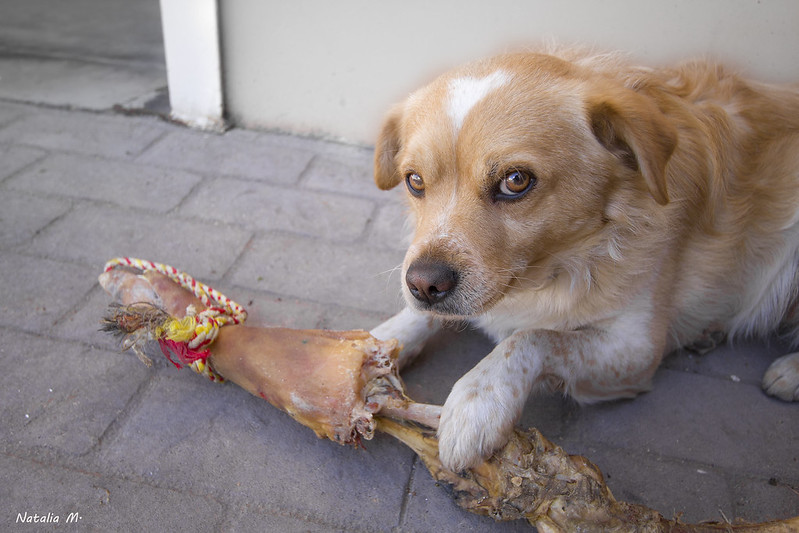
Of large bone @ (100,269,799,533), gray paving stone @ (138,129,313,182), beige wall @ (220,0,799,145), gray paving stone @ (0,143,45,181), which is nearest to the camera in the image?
large bone @ (100,269,799,533)

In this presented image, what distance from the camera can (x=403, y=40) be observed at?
12.6 feet

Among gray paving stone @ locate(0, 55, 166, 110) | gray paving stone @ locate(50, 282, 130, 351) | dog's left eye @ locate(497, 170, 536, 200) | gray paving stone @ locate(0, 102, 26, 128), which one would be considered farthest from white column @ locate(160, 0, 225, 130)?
dog's left eye @ locate(497, 170, 536, 200)

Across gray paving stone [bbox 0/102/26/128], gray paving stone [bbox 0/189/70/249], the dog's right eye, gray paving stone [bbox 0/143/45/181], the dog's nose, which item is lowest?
gray paving stone [bbox 0/189/70/249]

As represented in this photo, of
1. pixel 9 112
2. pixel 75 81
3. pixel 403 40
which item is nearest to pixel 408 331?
pixel 403 40

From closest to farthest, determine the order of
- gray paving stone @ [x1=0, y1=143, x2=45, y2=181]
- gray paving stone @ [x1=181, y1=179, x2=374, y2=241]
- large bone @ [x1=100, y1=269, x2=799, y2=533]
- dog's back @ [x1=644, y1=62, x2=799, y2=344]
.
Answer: large bone @ [x1=100, y1=269, x2=799, y2=533]
dog's back @ [x1=644, y1=62, x2=799, y2=344]
gray paving stone @ [x1=181, y1=179, x2=374, y2=241]
gray paving stone @ [x1=0, y1=143, x2=45, y2=181]

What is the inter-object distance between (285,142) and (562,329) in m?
2.61

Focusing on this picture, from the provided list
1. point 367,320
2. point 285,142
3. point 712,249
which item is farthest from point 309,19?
point 712,249

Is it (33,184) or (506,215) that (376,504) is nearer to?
(506,215)

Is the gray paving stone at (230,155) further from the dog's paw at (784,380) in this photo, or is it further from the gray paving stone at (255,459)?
the dog's paw at (784,380)

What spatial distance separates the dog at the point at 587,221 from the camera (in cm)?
192

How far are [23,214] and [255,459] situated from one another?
7.06 ft

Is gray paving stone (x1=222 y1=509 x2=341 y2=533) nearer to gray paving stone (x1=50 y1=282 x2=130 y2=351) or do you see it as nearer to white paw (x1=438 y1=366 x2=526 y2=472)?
white paw (x1=438 y1=366 x2=526 y2=472)

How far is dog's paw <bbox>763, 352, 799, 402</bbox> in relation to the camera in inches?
93.6

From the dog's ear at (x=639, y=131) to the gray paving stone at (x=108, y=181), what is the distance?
8.04ft
